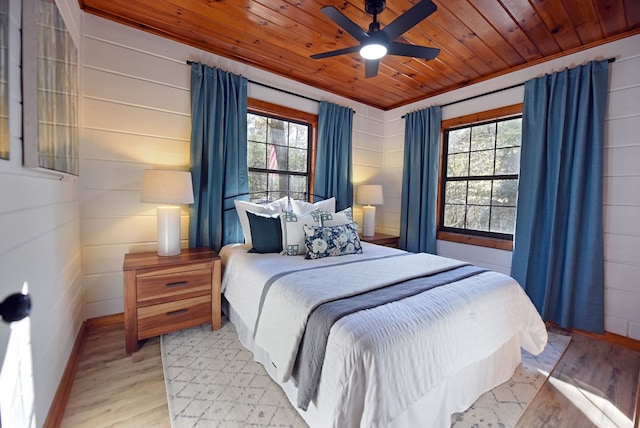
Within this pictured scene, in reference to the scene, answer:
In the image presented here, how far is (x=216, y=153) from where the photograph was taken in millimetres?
2686

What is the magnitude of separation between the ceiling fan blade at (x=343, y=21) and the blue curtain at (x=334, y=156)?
1.58 meters

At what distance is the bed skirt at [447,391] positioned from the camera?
1.24m

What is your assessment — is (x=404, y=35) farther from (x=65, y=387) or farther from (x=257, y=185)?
(x=65, y=387)

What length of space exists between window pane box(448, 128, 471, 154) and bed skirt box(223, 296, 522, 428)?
7.59 feet

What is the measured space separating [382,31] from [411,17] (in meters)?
0.20

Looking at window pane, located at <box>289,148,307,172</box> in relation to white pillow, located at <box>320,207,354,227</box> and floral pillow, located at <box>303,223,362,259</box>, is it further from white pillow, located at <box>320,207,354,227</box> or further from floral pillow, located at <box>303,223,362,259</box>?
floral pillow, located at <box>303,223,362,259</box>

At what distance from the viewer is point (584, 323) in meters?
2.40

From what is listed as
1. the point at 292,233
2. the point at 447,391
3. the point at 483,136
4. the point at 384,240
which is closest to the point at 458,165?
the point at 483,136

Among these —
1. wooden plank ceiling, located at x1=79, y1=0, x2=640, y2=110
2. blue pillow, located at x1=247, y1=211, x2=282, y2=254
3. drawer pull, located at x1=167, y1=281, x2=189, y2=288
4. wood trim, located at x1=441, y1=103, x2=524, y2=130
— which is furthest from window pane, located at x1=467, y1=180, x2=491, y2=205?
drawer pull, located at x1=167, y1=281, x2=189, y2=288

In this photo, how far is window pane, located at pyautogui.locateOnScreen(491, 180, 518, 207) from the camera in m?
2.96

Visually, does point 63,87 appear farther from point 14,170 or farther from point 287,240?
point 287,240

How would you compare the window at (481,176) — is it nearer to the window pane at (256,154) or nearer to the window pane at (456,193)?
the window pane at (456,193)

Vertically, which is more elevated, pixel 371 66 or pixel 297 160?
pixel 371 66

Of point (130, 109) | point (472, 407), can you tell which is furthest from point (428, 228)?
point (130, 109)
